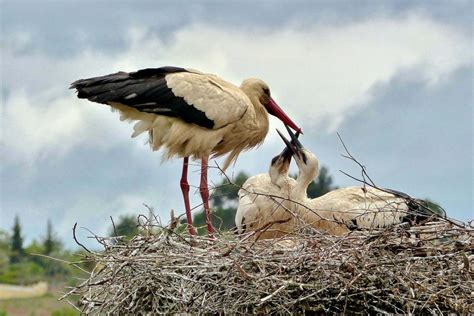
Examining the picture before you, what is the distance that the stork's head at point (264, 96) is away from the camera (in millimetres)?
7973

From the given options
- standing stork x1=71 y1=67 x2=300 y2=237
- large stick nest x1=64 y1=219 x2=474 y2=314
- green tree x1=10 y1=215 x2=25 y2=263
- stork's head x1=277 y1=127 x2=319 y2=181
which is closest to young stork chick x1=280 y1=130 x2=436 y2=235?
stork's head x1=277 y1=127 x2=319 y2=181

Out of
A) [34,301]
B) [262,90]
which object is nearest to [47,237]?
[34,301]

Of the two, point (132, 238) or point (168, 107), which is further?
point (168, 107)

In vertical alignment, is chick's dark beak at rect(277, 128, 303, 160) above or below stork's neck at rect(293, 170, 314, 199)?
above

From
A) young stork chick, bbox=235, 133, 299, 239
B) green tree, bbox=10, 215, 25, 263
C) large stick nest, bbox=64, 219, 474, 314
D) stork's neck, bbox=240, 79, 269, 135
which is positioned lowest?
large stick nest, bbox=64, 219, 474, 314

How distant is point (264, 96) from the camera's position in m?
8.05

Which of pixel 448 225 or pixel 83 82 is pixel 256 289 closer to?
pixel 448 225

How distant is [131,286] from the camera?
5750mm

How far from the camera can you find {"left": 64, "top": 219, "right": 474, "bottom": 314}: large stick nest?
529cm

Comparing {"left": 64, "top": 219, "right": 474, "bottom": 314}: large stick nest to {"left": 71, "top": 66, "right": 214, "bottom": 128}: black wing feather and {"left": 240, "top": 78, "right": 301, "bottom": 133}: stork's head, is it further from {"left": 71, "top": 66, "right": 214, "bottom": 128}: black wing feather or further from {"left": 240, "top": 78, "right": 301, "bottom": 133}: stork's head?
{"left": 240, "top": 78, "right": 301, "bottom": 133}: stork's head

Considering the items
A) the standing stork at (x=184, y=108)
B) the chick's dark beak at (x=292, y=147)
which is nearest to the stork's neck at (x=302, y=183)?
the chick's dark beak at (x=292, y=147)

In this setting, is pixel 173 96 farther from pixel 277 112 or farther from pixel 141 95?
pixel 277 112

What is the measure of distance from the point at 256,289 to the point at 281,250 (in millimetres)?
358

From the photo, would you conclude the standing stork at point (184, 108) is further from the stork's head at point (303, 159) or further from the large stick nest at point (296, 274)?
the large stick nest at point (296, 274)
